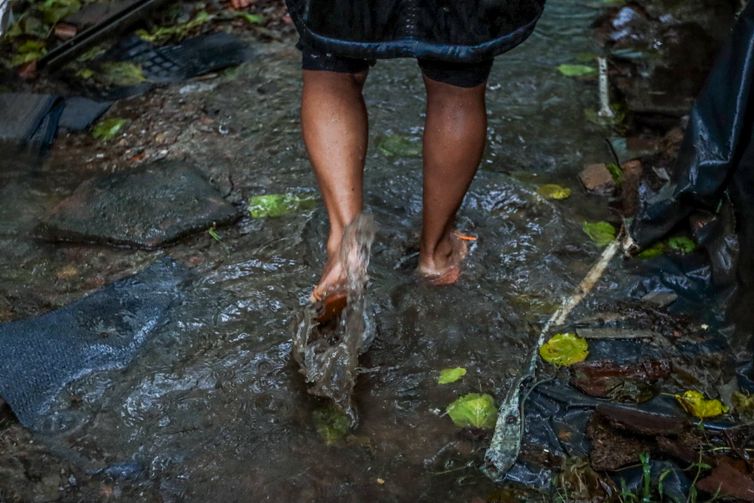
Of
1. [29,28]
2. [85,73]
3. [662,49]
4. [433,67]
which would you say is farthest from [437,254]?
[29,28]

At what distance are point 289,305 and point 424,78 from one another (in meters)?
0.84

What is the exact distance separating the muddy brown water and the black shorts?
0.73 meters

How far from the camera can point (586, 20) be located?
14.8ft

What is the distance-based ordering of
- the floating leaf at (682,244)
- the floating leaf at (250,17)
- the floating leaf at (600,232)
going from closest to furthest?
the floating leaf at (682,244) → the floating leaf at (600,232) → the floating leaf at (250,17)

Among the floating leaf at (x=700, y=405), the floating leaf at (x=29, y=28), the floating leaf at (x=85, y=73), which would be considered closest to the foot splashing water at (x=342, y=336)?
the floating leaf at (x=700, y=405)

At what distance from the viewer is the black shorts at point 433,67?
86.4 inches

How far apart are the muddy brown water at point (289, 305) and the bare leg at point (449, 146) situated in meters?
0.31

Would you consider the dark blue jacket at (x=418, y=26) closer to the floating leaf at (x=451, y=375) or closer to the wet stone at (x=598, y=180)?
the floating leaf at (x=451, y=375)

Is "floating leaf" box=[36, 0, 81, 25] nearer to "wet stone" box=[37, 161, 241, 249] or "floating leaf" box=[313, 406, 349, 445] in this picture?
"wet stone" box=[37, 161, 241, 249]

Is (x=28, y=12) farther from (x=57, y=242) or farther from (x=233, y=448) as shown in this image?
(x=233, y=448)

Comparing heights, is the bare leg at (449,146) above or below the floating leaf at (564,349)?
above

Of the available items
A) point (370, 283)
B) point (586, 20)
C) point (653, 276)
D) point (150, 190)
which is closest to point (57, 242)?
point (150, 190)

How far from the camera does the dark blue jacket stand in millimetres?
2029

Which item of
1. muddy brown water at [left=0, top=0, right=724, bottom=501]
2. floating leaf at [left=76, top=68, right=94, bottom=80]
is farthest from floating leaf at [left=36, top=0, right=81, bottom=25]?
muddy brown water at [left=0, top=0, right=724, bottom=501]
